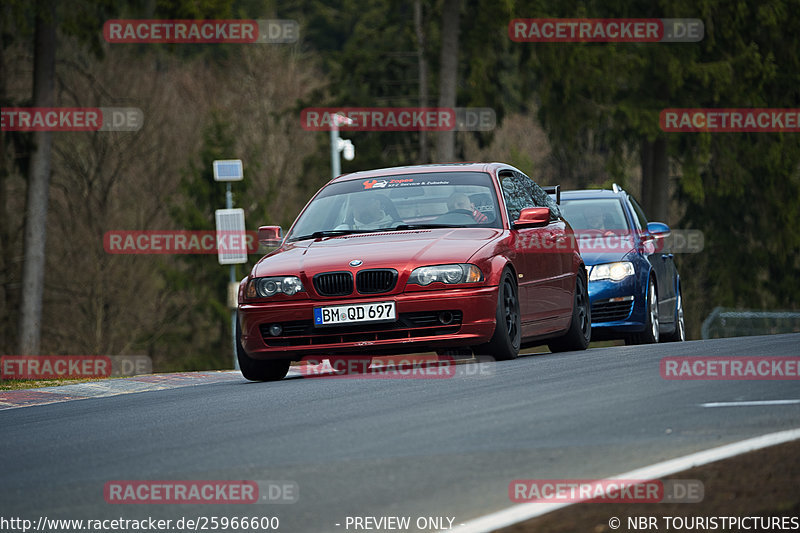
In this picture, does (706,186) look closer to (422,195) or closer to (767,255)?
(767,255)

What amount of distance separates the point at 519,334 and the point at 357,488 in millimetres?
5817

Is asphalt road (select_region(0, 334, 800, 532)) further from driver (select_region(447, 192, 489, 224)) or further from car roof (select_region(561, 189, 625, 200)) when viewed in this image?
car roof (select_region(561, 189, 625, 200))

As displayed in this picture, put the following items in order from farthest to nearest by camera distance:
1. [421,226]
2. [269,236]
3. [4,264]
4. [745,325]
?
[4,264], [745,325], [269,236], [421,226]

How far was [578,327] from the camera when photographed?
1311 cm

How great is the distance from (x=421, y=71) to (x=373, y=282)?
2991cm

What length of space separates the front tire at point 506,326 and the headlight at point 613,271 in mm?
3767

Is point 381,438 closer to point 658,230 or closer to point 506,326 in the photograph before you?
point 506,326

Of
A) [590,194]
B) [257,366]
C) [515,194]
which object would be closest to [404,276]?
[257,366]

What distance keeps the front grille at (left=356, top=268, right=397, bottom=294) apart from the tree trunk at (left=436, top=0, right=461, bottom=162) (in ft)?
72.0

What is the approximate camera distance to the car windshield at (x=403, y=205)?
38.6 ft

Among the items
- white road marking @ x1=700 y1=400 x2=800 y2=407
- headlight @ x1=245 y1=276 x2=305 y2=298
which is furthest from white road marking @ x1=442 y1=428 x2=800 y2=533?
headlight @ x1=245 y1=276 x2=305 y2=298

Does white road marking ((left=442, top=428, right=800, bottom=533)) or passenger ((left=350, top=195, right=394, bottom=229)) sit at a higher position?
passenger ((left=350, top=195, right=394, bottom=229))

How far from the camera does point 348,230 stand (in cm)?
1177

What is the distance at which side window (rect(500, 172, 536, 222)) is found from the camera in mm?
12273
